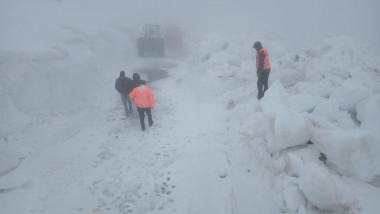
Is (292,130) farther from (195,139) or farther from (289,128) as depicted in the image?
(195,139)

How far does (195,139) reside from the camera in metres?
5.50

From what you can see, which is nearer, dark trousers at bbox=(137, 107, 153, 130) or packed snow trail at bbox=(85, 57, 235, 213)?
packed snow trail at bbox=(85, 57, 235, 213)

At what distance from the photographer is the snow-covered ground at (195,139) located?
9.62ft

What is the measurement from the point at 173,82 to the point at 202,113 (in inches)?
156

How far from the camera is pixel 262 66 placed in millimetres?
5730

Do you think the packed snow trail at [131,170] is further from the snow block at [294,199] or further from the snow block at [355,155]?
the snow block at [355,155]

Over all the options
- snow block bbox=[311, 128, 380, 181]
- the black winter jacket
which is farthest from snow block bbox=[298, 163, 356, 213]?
the black winter jacket

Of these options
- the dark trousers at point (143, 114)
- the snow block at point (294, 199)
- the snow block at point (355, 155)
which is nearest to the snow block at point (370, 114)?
the snow block at point (355, 155)

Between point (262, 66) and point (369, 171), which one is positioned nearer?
point (369, 171)

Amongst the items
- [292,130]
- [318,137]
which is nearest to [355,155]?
[318,137]

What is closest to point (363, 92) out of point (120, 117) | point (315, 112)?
point (315, 112)

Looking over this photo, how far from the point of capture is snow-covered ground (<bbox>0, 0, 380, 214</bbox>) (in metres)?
2.93

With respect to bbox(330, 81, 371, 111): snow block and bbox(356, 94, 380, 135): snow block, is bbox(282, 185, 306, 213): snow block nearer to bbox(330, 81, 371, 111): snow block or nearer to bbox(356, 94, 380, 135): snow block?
bbox(356, 94, 380, 135): snow block

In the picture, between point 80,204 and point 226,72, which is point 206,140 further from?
point 226,72
